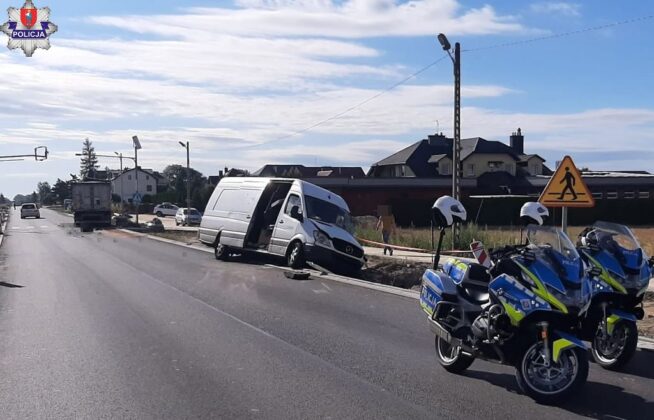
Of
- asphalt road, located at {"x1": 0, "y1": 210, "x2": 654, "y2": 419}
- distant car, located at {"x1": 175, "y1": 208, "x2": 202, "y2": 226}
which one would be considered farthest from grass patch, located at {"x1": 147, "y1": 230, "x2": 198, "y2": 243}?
asphalt road, located at {"x1": 0, "y1": 210, "x2": 654, "y2": 419}

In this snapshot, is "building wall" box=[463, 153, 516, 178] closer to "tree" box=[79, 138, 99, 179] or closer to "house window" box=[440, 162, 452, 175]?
"house window" box=[440, 162, 452, 175]

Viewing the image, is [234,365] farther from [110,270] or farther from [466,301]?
[110,270]

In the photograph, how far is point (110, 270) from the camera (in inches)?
798

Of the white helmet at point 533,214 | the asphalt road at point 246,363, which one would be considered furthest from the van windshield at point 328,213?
the white helmet at point 533,214

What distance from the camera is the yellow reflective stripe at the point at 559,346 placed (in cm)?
655

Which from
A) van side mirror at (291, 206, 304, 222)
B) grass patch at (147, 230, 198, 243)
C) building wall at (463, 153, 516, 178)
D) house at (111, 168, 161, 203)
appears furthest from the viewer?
house at (111, 168, 161, 203)

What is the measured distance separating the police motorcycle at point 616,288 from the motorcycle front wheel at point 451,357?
129 centimetres


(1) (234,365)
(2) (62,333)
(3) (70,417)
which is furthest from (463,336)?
(2) (62,333)

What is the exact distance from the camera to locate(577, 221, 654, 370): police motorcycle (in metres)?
7.96

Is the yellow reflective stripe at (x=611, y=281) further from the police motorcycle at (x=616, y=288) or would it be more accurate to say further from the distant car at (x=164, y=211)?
the distant car at (x=164, y=211)

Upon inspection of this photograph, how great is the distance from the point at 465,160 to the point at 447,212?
6176cm

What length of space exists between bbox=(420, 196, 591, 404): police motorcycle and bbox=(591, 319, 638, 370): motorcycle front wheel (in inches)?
42.1

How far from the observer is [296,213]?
69.5 feet

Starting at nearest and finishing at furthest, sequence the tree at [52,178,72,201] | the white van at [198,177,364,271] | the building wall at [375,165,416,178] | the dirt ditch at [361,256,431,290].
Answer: the dirt ditch at [361,256,431,290] < the white van at [198,177,364,271] < the building wall at [375,165,416,178] < the tree at [52,178,72,201]
